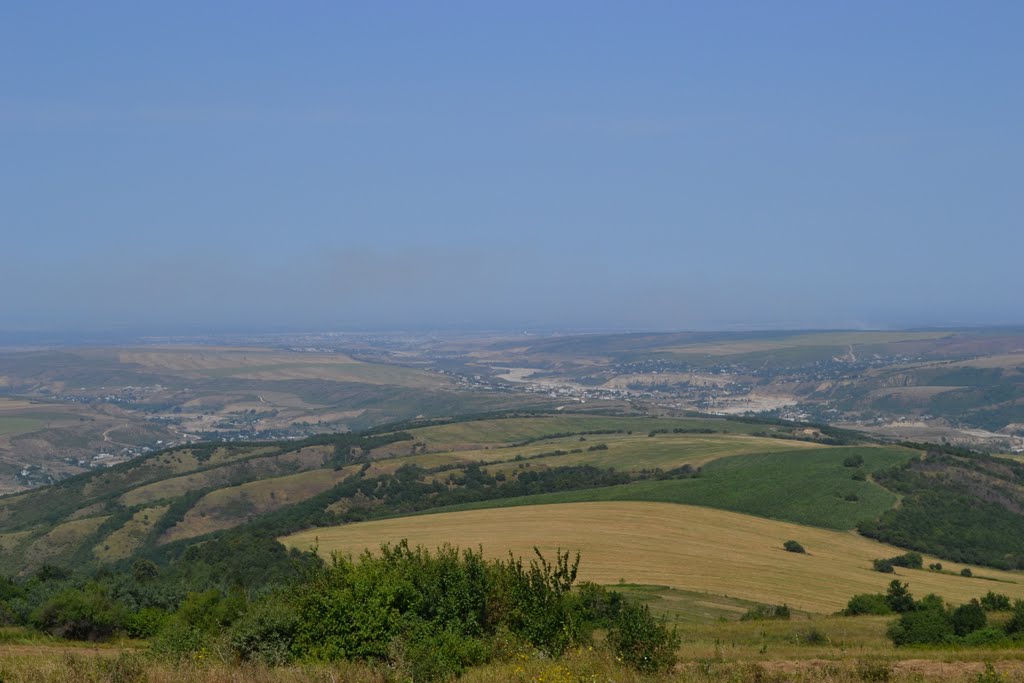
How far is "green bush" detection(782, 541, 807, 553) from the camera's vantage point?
74.2 meters

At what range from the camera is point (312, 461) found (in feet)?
489

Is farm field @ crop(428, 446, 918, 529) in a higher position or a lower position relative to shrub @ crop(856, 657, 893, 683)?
lower

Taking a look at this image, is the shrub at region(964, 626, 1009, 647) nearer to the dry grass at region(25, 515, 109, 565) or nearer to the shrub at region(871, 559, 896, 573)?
the shrub at region(871, 559, 896, 573)

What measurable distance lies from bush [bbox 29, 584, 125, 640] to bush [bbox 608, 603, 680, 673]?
912 inches

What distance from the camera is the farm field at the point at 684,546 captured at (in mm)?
Result: 60594

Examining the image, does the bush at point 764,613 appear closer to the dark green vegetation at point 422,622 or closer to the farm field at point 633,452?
the dark green vegetation at point 422,622

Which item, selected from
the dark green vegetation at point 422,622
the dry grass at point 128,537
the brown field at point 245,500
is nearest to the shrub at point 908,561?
the dark green vegetation at point 422,622

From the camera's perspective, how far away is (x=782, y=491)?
97.8m

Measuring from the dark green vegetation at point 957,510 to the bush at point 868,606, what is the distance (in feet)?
115

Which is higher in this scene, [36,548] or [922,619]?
[922,619]

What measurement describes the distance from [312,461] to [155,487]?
2829 cm

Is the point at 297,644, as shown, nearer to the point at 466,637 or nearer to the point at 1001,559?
the point at 466,637

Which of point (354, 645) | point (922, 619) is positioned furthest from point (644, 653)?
point (922, 619)

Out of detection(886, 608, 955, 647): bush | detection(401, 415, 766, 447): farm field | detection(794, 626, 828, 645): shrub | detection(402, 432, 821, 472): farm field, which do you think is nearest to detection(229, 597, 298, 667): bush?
detection(794, 626, 828, 645): shrub
